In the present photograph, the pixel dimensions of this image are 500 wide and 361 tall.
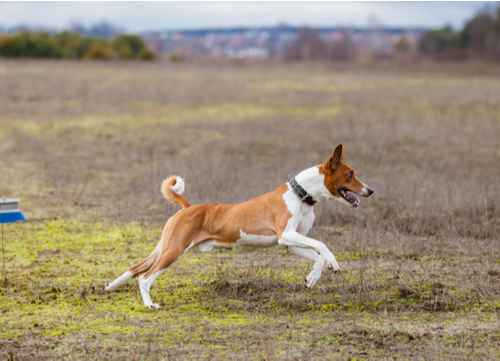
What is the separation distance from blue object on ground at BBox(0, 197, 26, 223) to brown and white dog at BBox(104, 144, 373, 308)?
4.51 metres

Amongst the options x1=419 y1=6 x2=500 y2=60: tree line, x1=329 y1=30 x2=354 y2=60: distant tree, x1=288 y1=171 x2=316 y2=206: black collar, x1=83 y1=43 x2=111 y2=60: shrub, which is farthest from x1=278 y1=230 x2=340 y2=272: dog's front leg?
x1=329 y1=30 x2=354 y2=60: distant tree

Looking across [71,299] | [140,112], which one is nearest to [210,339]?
[71,299]

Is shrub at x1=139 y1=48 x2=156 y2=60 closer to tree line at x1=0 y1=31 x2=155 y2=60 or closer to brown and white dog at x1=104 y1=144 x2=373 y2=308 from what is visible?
tree line at x1=0 y1=31 x2=155 y2=60

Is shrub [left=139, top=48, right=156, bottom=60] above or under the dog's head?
under

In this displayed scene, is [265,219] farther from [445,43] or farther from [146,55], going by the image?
[445,43]

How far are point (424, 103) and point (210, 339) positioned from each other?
882 inches

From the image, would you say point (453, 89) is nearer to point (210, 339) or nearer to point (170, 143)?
point (170, 143)

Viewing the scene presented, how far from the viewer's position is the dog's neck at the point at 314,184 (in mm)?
5906

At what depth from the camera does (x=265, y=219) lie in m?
5.94

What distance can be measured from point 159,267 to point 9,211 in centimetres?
477

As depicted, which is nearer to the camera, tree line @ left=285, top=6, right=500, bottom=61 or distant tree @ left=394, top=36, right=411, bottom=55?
tree line @ left=285, top=6, right=500, bottom=61

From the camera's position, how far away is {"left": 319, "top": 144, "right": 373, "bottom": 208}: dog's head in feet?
19.3

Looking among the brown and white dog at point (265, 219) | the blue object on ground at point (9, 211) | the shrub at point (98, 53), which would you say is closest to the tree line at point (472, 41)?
the shrub at point (98, 53)

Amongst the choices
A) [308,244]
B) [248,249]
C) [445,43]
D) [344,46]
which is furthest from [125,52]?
[308,244]
